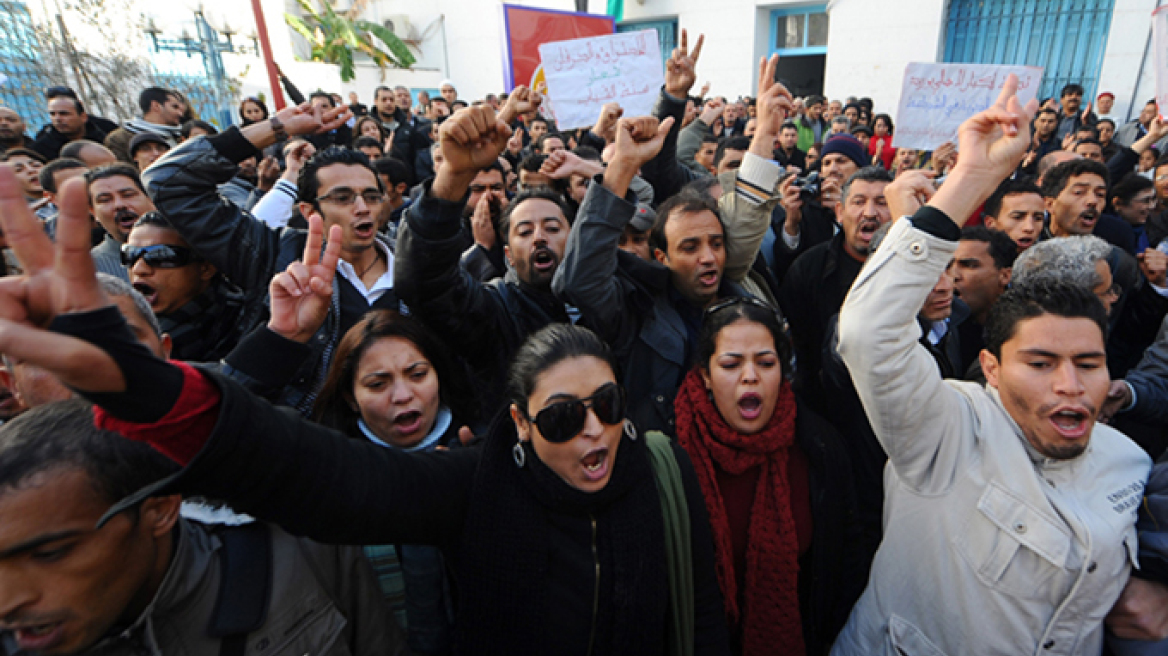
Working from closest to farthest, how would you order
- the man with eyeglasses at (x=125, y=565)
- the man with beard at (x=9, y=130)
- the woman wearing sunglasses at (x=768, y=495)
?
the man with eyeglasses at (x=125, y=565) < the woman wearing sunglasses at (x=768, y=495) < the man with beard at (x=9, y=130)

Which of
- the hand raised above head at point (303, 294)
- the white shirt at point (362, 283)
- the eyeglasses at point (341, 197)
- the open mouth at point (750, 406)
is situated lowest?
the open mouth at point (750, 406)

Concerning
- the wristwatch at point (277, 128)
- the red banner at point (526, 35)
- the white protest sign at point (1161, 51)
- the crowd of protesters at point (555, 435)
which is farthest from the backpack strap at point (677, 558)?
the red banner at point (526, 35)

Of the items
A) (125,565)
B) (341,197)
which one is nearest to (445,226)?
(341,197)

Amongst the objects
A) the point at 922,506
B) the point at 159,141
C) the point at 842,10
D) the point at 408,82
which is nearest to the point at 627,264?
the point at 922,506

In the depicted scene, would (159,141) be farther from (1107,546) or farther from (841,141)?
(1107,546)

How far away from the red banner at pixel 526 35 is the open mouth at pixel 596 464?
748cm

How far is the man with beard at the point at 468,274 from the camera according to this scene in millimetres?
1878

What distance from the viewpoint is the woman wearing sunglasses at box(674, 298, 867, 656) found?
1917 mm

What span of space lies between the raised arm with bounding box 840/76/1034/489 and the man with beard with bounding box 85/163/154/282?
140 inches

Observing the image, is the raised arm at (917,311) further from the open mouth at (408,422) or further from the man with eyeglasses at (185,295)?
the man with eyeglasses at (185,295)

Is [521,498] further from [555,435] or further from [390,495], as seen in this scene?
[390,495]

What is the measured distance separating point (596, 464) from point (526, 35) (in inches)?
316

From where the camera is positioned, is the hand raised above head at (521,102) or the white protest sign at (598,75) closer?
the hand raised above head at (521,102)

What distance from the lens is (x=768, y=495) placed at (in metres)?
1.97
